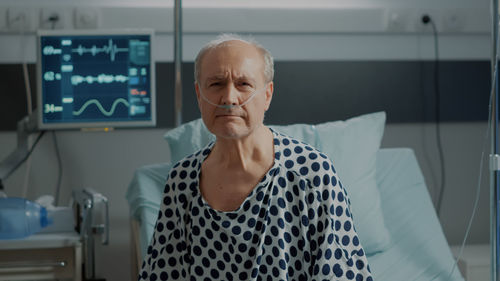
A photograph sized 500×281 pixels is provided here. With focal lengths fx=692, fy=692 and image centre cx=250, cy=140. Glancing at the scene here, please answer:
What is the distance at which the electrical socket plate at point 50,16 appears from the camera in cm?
268

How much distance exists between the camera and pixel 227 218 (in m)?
1.41

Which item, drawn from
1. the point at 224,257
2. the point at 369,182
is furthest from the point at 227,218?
the point at 369,182

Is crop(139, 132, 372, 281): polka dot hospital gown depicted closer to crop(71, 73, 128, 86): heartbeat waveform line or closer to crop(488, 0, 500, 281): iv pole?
crop(488, 0, 500, 281): iv pole

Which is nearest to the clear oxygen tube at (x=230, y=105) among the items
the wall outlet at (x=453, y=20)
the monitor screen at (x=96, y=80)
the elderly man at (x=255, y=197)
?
the elderly man at (x=255, y=197)

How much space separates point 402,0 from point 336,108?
1.80 ft

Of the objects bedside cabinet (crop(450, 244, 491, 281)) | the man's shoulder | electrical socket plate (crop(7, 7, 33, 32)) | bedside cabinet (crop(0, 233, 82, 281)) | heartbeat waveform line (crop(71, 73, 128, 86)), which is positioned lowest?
→ bedside cabinet (crop(450, 244, 491, 281))

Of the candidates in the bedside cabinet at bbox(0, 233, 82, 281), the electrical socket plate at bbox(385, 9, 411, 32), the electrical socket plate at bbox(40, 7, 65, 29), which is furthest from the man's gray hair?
the electrical socket plate at bbox(385, 9, 411, 32)

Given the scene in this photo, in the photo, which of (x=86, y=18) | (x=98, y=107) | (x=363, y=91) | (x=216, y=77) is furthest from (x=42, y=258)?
(x=363, y=91)

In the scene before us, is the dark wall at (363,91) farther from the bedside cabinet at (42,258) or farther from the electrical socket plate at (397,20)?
the bedside cabinet at (42,258)

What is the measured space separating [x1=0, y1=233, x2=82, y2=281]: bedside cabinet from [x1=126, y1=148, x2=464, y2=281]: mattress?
0.71ft

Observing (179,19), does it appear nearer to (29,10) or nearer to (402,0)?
(29,10)

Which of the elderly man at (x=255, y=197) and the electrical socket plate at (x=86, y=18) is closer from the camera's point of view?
the elderly man at (x=255, y=197)

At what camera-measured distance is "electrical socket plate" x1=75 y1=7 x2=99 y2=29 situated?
8.82ft

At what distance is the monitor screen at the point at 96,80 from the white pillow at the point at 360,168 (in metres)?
0.65
